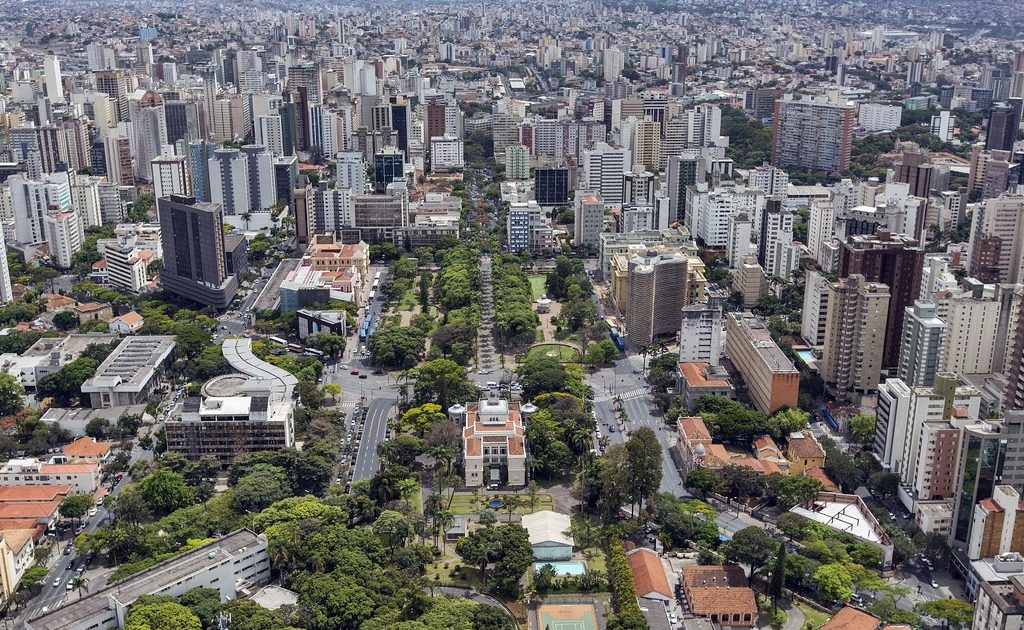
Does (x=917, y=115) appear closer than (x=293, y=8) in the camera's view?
Yes

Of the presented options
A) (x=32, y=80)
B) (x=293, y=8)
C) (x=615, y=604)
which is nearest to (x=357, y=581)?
(x=615, y=604)

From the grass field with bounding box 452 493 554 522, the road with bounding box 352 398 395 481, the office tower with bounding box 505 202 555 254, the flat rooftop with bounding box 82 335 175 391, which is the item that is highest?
the office tower with bounding box 505 202 555 254

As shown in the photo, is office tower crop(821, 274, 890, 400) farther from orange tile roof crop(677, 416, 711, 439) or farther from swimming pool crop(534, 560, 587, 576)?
swimming pool crop(534, 560, 587, 576)

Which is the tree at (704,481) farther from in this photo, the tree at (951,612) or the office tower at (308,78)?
the office tower at (308,78)

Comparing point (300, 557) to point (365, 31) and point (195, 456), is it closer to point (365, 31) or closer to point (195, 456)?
point (195, 456)

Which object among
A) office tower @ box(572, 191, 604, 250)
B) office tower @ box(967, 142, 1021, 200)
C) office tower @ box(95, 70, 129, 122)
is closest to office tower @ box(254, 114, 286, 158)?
office tower @ box(95, 70, 129, 122)

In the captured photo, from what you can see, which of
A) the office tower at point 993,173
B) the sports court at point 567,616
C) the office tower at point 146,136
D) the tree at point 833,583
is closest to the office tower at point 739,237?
the office tower at point 993,173

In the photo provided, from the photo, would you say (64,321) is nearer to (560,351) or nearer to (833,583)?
(560,351)
